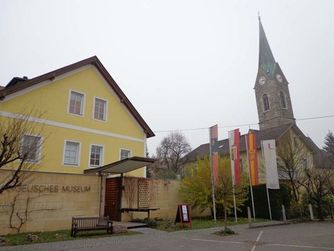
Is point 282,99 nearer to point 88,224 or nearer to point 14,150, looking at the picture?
point 88,224

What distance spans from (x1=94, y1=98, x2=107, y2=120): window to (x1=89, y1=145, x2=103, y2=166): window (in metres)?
2.12

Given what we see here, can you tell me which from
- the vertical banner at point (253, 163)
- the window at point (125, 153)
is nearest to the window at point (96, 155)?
the window at point (125, 153)

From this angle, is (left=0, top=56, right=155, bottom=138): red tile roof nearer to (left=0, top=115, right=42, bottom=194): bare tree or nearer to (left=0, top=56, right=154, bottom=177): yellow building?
(left=0, top=56, right=154, bottom=177): yellow building

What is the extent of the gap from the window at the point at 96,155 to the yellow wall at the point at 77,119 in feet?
0.96

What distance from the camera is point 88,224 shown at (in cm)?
1266

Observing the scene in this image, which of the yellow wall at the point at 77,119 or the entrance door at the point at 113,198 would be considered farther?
the yellow wall at the point at 77,119

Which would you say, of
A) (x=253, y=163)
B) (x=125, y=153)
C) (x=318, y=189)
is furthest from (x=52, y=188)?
(x=318, y=189)

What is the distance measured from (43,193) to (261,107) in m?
56.2

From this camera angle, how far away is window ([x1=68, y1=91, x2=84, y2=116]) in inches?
745

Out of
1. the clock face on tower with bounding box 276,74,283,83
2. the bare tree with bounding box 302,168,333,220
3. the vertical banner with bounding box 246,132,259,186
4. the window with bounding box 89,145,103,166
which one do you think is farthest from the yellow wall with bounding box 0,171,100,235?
the clock face on tower with bounding box 276,74,283,83

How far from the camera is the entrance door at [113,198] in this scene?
16.5m

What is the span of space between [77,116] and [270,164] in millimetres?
13559

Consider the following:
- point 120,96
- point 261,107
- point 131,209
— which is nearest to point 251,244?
point 131,209

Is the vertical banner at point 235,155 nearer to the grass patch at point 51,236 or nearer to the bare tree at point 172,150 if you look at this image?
the grass patch at point 51,236
